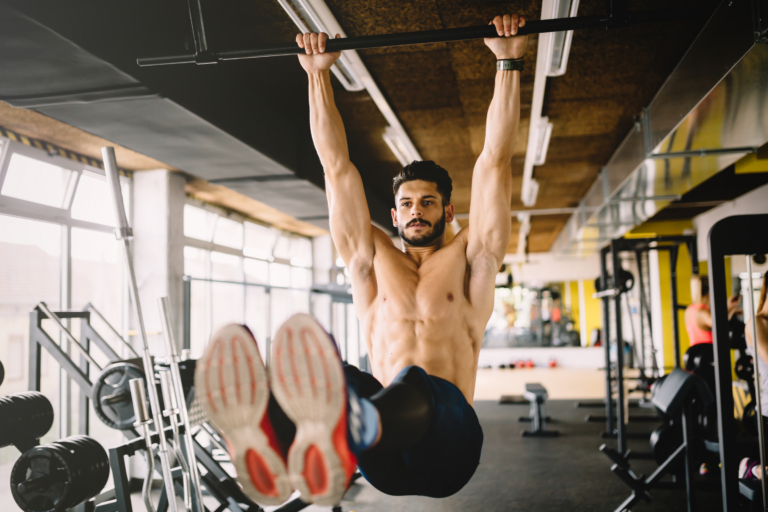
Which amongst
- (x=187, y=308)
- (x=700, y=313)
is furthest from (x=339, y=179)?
(x=700, y=313)

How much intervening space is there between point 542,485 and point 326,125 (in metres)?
3.71

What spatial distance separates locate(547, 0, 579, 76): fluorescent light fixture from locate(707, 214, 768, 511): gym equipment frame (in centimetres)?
113

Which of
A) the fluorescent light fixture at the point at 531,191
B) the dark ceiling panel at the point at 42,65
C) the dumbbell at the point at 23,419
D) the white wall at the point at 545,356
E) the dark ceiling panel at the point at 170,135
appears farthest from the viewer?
the white wall at the point at 545,356

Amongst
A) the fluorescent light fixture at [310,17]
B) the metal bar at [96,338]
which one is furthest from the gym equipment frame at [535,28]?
the metal bar at [96,338]

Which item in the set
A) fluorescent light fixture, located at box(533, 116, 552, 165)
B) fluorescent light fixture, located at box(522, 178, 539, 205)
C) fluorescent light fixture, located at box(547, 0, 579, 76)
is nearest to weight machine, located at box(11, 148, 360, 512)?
fluorescent light fixture, located at box(547, 0, 579, 76)

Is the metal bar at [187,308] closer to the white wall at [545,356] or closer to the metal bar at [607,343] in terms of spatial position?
the metal bar at [607,343]

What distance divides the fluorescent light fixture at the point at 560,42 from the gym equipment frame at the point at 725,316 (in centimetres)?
113

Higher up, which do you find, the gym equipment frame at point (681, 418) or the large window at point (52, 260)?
the large window at point (52, 260)

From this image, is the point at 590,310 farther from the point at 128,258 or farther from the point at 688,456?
the point at 128,258

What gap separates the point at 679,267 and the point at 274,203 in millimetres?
8158

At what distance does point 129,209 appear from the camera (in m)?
5.82

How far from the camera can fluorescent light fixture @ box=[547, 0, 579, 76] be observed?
2336 millimetres

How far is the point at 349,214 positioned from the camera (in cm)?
200

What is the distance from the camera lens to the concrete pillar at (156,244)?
5637 millimetres
